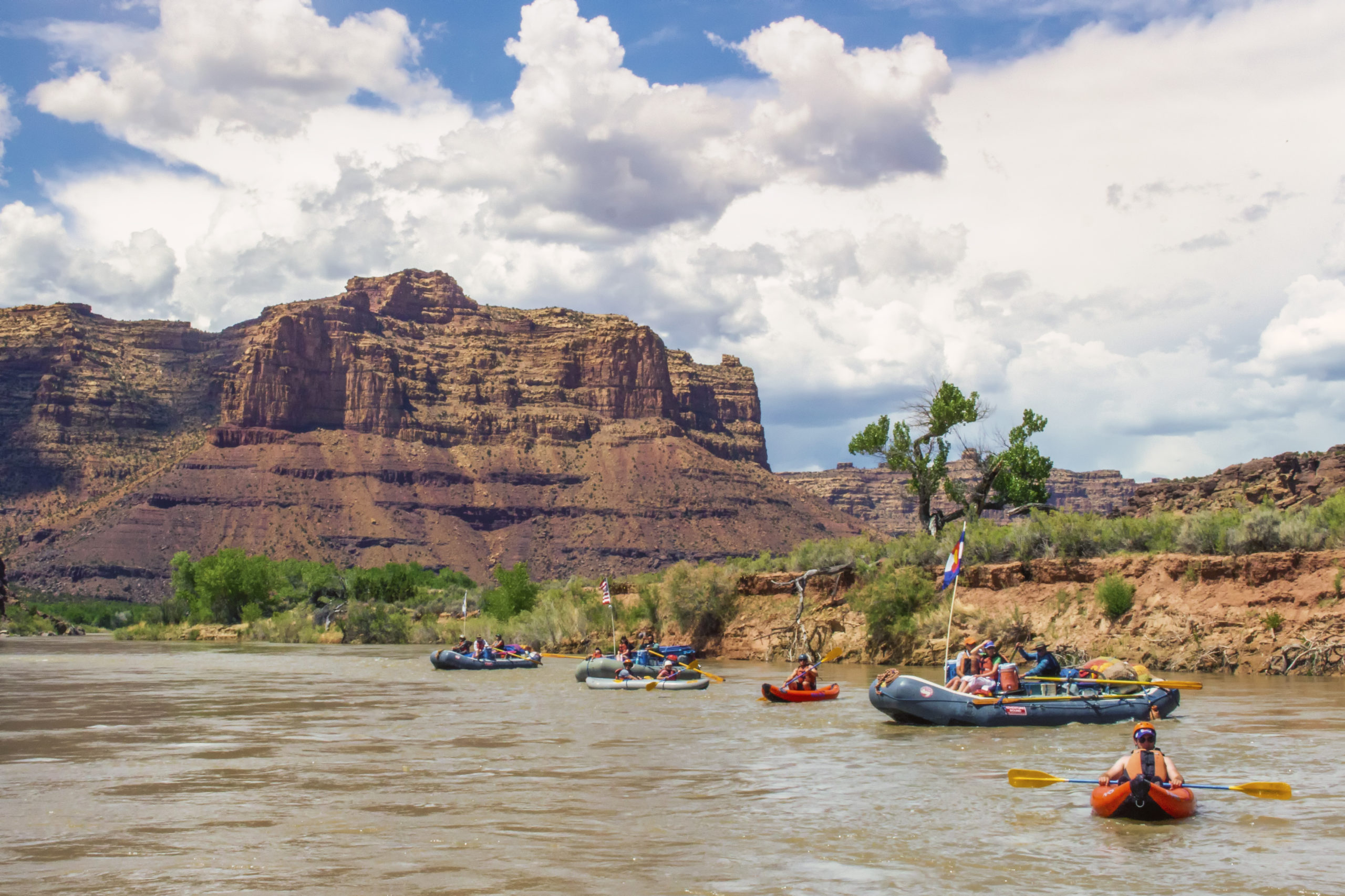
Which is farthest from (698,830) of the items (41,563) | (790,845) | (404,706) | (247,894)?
(41,563)

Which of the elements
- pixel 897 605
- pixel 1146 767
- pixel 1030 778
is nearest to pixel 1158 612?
pixel 897 605

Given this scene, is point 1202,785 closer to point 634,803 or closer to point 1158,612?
point 634,803

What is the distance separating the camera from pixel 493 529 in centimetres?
18012

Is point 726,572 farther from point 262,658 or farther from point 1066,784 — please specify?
point 1066,784

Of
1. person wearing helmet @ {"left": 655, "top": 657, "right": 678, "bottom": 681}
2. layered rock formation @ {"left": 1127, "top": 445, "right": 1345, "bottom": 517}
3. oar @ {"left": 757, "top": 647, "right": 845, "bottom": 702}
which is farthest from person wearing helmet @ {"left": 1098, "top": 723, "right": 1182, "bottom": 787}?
layered rock formation @ {"left": 1127, "top": 445, "right": 1345, "bottom": 517}

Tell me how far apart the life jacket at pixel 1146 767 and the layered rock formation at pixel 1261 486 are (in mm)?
40116

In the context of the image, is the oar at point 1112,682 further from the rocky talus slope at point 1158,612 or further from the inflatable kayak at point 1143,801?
the rocky talus slope at point 1158,612

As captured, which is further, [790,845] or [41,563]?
[41,563]

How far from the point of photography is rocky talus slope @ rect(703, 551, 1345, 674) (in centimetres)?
3697

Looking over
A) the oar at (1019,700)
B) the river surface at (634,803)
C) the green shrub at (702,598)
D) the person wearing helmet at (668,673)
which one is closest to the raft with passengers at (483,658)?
the green shrub at (702,598)

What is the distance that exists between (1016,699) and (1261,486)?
41.2m

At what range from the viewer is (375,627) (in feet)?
271

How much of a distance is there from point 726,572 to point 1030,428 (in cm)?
1486

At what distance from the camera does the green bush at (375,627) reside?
81438 mm
